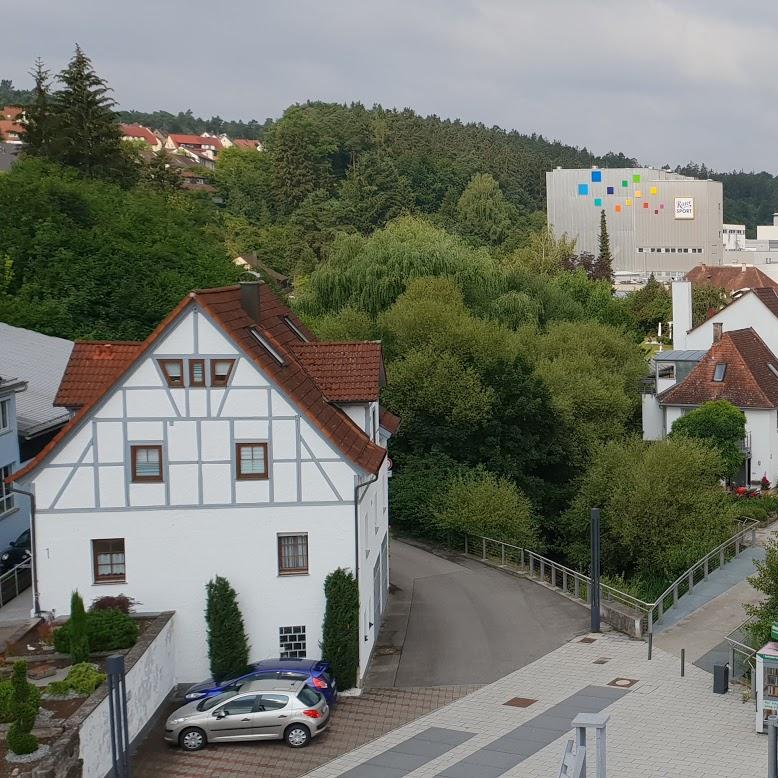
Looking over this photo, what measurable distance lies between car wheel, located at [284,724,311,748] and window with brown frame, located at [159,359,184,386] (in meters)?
7.41

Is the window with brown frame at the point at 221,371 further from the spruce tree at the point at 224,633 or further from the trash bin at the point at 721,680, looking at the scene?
the trash bin at the point at 721,680

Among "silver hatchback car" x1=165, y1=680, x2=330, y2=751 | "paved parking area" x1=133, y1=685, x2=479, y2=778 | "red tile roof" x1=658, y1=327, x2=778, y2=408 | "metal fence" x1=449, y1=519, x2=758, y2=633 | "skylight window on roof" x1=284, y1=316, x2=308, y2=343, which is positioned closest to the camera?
"paved parking area" x1=133, y1=685, x2=479, y2=778

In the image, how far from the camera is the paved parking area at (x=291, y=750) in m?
19.9

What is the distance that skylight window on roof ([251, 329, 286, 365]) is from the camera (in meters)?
24.5

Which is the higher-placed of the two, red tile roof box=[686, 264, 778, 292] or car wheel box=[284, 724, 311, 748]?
red tile roof box=[686, 264, 778, 292]

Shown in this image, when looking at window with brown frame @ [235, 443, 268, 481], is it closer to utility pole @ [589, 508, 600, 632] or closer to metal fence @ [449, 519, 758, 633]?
utility pole @ [589, 508, 600, 632]

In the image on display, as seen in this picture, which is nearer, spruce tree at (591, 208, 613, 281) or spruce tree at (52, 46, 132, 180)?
spruce tree at (52, 46, 132, 180)

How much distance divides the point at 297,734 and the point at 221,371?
24.8 feet

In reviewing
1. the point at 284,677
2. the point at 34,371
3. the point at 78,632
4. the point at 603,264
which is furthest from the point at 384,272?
the point at 603,264

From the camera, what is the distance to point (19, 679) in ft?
55.8

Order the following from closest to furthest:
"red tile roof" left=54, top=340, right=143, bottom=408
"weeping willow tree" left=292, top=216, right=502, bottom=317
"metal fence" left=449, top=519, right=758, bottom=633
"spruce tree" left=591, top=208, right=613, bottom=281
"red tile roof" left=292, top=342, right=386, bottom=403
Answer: "red tile roof" left=54, top=340, right=143, bottom=408 < "red tile roof" left=292, top=342, right=386, bottom=403 < "metal fence" left=449, top=519, right=758, bottom=633 < "weeping willow tree" left=292, top=216, right=502, bottom=317 < "spruce tree" left=591, top=208, right=613, bottom=281

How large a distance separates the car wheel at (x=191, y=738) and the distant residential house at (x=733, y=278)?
308ft

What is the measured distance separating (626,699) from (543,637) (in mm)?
4523

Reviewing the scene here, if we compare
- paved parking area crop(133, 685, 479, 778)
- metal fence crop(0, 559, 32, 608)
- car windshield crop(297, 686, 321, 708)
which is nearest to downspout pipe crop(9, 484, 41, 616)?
metal fence crop(0, 559, 32, 608)
